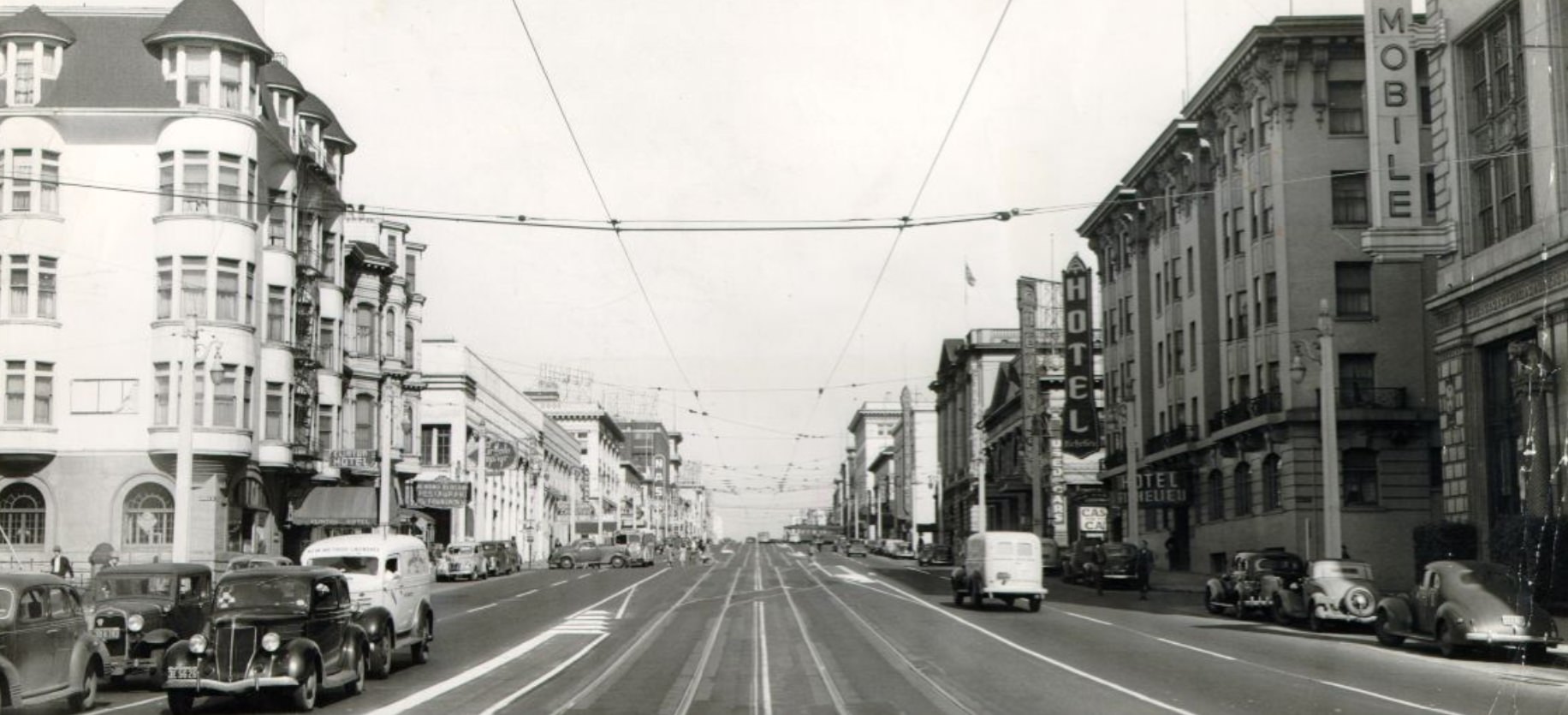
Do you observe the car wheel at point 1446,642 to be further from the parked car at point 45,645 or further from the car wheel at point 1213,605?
the parked car at point 45,645

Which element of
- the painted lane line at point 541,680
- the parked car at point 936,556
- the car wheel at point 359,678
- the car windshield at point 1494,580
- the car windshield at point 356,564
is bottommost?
the parked car at point 936,556

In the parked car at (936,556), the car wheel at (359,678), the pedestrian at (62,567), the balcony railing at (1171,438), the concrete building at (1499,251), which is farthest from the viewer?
the parked car at (936,556)

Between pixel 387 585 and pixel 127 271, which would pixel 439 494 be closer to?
pixel 127 271

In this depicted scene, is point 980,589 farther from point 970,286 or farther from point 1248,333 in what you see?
point 970,286

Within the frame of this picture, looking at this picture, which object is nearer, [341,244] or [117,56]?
[117,56]

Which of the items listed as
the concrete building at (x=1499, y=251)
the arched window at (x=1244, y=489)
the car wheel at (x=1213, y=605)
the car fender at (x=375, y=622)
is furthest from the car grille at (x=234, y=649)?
the arched window at (x=1244, y=489)

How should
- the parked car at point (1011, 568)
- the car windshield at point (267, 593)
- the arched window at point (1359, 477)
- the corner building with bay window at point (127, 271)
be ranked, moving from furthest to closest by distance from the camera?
the arched window at point (1359, 477)
the corner building with bay window at point (127, 271)
the parked car at point (1011, 568)
the car windshield at point (267, 593)

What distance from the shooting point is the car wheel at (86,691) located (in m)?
17.4

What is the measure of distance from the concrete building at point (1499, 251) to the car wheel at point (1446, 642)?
26.7 feet

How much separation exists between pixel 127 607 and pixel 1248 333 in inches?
1753

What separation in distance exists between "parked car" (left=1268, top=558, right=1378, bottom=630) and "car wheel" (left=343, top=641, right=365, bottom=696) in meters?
20.1

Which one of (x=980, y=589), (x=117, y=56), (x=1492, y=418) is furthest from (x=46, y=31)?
(x=1492, y=418)

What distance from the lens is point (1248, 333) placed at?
5659cm

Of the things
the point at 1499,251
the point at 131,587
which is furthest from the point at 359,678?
the point at 1499,251
